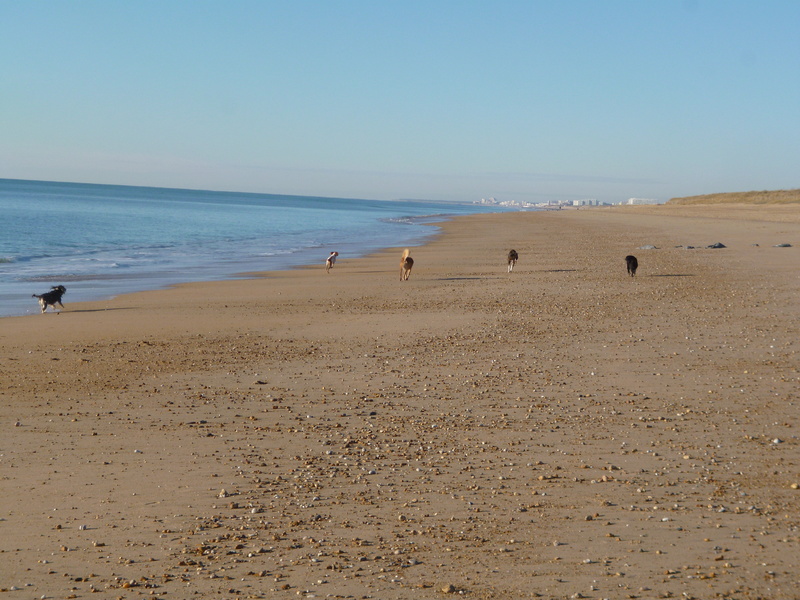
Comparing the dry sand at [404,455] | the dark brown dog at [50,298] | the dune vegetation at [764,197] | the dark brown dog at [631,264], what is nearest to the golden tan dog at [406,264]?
the dark brown dog at [631,264]

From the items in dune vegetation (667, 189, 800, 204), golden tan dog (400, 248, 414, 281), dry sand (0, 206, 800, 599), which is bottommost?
dry sand (0, 206, 800, 599)

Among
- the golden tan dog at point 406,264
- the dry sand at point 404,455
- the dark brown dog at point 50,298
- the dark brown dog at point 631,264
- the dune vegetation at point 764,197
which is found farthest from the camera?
the dune vegetation at point 764,197

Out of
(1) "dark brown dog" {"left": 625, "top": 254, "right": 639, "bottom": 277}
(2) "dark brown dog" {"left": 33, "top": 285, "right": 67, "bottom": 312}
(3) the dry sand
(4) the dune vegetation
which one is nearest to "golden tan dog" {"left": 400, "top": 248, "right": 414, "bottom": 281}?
(1) "dark brown dog" {"left": 625, "top": 254, "right": 639, "bottom": 277}

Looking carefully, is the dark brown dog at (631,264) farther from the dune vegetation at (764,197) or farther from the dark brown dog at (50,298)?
the dune vegetation at (764,197)

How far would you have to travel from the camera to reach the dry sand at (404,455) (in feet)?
15.5

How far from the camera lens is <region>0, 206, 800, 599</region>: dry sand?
4.71m

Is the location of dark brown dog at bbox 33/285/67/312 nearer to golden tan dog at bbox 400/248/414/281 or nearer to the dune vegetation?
golden tan dog at bbox 400/248/414/281

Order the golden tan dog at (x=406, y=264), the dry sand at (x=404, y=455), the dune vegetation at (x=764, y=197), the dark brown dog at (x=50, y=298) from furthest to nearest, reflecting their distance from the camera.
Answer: the dune vegetation at (x=764, y=197), the golden tan dog at (x=406, y=264), the dark brown dog at (x=50, y=298), the dry sand at (x=404, y=455)

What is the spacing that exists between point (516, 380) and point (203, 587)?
17.9 feet

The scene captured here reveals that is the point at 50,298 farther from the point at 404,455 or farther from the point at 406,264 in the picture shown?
the point at 404,455

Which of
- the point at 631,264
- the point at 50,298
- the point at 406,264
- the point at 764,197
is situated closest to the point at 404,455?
the point at 50,298

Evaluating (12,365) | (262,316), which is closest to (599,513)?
(12,365)

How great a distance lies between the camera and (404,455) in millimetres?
6707

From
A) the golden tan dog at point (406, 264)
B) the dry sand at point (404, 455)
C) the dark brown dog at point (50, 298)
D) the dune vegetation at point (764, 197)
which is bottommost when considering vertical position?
the dry sand at point (404, 455)
